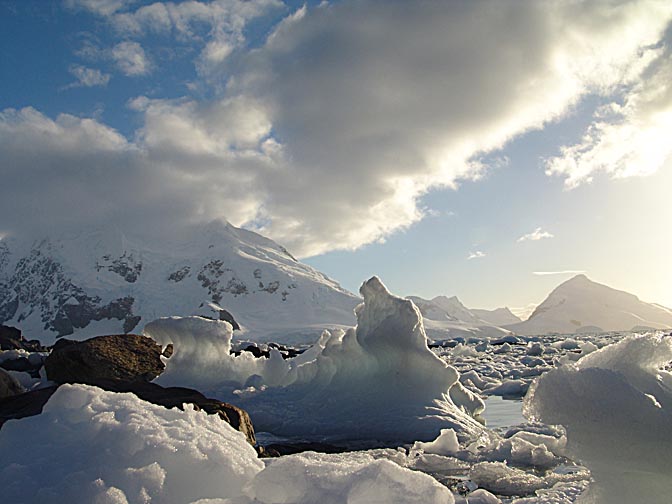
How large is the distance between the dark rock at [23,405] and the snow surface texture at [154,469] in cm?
297

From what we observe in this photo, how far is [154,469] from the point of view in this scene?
7.04ft

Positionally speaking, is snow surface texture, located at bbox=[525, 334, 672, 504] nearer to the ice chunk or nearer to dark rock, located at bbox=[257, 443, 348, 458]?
the ice chunk

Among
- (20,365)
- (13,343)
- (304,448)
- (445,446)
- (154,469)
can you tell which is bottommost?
(13,343)

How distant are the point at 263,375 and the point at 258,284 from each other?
13081 cm

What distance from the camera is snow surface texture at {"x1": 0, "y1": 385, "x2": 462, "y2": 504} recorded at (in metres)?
2.02

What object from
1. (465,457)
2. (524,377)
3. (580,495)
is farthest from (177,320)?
(524,377)

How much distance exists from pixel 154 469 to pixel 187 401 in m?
4.07

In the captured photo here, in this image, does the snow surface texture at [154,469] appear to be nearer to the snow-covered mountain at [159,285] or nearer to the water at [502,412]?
the water at [502,412]

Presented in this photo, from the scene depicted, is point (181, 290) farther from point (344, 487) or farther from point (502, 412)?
point (344, 487)

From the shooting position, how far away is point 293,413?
8680 millimetres

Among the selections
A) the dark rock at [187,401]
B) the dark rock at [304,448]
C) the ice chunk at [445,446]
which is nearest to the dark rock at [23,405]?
the dark rock at [187,401]

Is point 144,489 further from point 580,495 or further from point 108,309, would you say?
point 108,309

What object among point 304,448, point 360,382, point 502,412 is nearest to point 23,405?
point 304,448

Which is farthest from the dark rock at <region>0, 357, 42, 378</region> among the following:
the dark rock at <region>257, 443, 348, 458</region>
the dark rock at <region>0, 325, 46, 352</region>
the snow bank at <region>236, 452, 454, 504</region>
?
the snow bank at <region>236, 452, 454, 504</region>
